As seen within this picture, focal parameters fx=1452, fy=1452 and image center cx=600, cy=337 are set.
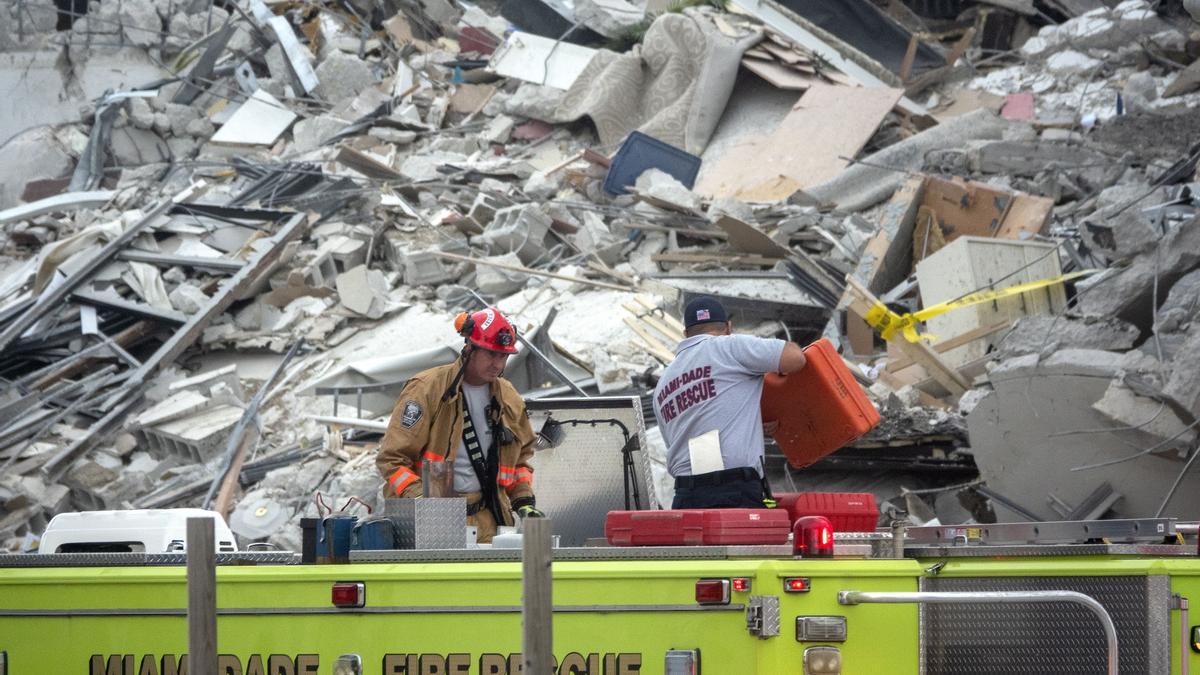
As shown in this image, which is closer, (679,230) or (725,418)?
(725,418)

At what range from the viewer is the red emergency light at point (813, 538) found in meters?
4.08

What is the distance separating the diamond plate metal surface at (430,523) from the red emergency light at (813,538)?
1.14 meters

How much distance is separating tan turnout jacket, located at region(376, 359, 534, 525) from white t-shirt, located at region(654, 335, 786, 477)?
812 millimetres

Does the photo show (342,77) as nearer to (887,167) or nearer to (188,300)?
(188,300)

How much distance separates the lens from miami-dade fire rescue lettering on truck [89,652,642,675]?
13.6ft

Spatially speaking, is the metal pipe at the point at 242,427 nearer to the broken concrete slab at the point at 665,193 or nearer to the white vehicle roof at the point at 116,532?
the broken concrete slab at the point at 665,193

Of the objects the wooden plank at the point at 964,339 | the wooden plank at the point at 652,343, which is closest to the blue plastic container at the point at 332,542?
the wooden plank at the point at 652,343

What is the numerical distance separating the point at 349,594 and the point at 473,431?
1.73 m

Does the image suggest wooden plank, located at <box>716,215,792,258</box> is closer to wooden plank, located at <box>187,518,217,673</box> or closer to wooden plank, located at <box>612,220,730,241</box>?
wooden plank, located at <box>612,220,730,241</box>

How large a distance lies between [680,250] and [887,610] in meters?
11.1

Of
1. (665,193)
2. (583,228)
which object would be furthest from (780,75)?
(583,228)

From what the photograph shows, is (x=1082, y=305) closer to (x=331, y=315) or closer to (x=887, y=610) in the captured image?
(x=887, y=610)

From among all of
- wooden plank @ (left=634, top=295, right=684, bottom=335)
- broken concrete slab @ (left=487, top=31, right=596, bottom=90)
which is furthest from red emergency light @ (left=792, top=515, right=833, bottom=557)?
broken concrete slab @ (left=487, top=31, right=596, bottom=90)

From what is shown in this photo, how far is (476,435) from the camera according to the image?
5.99m
